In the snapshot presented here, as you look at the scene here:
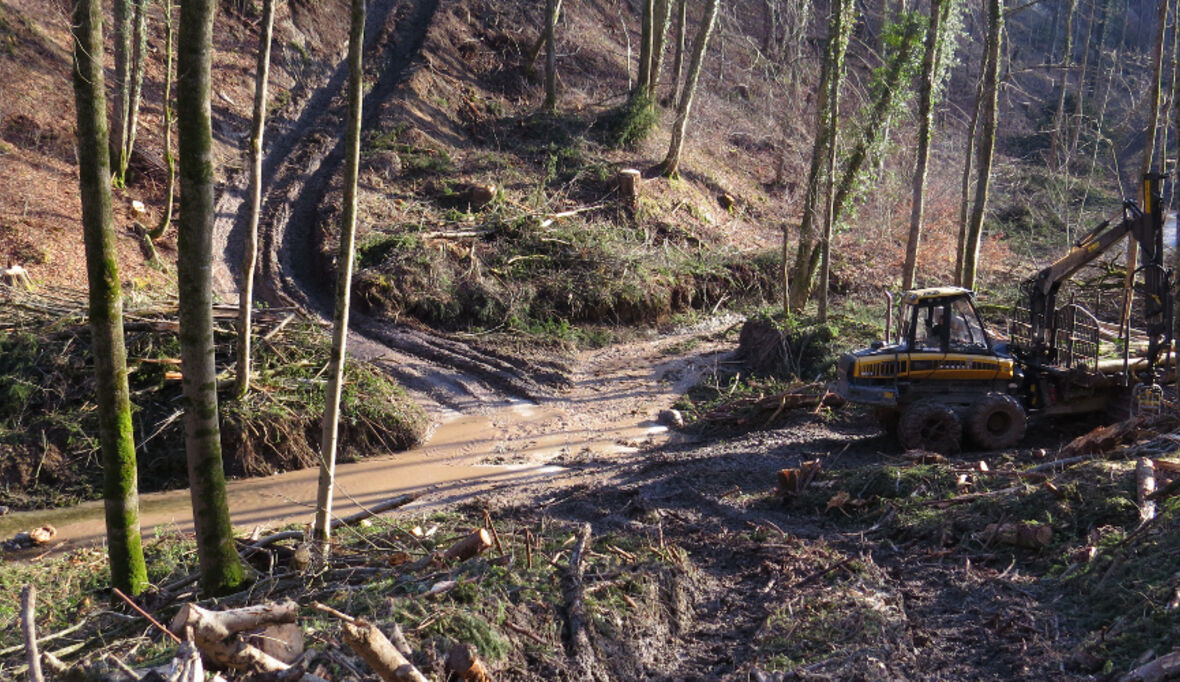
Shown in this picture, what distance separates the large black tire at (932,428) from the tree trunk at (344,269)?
316 inches

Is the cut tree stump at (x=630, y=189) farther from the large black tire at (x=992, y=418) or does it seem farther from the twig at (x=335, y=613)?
the twig at (x=335, y=613)

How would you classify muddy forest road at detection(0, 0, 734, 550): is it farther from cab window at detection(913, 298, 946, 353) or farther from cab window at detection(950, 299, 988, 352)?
cab window at detection(950, 299, 988, 352)

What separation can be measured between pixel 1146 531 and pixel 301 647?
6952mm

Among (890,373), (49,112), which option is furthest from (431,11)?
(890,373)

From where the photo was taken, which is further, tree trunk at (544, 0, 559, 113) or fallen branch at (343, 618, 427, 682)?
tree trunk at (544, 0, 559, 113)

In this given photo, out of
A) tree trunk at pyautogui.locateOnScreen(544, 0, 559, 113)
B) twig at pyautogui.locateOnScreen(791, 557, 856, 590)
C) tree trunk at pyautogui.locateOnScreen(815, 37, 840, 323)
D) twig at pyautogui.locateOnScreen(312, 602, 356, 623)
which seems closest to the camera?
twig at pyautogui.locateOnScreen(312, 602, 356, 623)

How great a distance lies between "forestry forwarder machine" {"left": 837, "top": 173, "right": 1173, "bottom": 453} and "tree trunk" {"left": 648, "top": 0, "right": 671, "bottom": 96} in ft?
61.2

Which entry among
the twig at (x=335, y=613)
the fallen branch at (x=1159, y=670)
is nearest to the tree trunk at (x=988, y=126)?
the fallen branch at (x=1159, y=670)

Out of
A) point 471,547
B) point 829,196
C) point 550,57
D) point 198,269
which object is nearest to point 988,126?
point 829,196

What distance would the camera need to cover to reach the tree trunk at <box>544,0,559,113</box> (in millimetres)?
28281

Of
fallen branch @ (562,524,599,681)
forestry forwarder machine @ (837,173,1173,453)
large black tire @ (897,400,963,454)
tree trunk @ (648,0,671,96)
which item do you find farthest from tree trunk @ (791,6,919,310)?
fallen branch @ (562,524,599,681)

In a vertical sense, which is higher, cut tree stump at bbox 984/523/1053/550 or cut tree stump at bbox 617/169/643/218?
cut tree stump at bbox 617/169/643/218

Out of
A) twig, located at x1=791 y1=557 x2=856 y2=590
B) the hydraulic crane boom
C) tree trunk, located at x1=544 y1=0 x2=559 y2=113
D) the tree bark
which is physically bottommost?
twig, located at x1=791 y1=557 x2=856 y2=590

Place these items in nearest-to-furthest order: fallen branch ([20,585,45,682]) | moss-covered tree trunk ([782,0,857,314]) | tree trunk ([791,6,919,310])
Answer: fallen branch ([20,585,45,682]) → moss-covered tree trunk ([782,0,857,314]) → tree trunk ([791,6,919,310])
